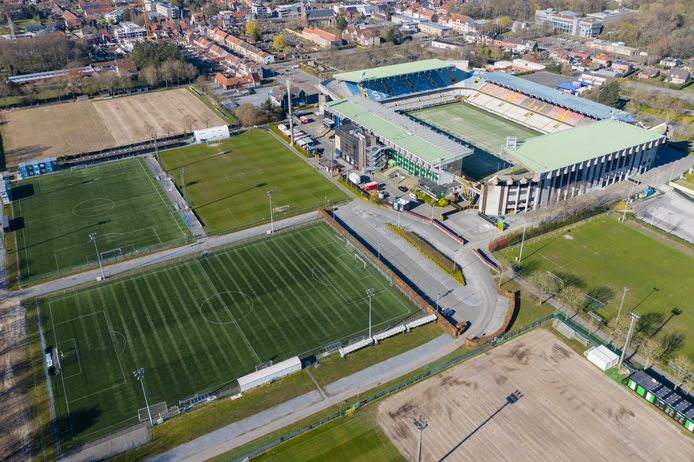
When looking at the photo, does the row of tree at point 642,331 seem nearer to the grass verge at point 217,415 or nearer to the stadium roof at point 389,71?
the grass verge at point 217,415

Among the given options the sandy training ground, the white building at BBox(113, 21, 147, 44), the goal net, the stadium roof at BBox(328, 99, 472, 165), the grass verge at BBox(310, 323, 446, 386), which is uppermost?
the white building at BBox(113, 21, 147, 44)

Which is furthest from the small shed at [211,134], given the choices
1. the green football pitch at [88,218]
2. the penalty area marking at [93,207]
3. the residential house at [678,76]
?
the residential house at [678,76]

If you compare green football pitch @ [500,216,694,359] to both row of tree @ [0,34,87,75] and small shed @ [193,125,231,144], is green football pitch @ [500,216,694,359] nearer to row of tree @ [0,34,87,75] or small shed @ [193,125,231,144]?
small shed @ [193,125,231,144]

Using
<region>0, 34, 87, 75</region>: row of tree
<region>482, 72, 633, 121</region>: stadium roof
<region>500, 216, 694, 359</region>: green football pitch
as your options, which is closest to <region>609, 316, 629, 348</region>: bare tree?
<region>500, 216, 694, 359</region>: green football pitch

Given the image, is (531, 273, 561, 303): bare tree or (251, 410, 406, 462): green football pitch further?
(531, 273, 561, 303): bare tree

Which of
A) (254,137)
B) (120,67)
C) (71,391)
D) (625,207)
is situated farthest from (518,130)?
(120,67)

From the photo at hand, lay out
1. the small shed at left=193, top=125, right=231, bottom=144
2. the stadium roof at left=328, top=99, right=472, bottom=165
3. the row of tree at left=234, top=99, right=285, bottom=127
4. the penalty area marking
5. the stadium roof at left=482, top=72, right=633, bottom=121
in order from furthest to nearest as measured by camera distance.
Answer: the row of tree at left=234, top=99, right=285, bottom=127
the small shed at left=193, top=125, right=231, bottom=144
the stadium roof at left=482, top=72, right=633, bottom=121
the stadium roof at left=328, top=99, right=472, bottom=165
the penalty area marking
